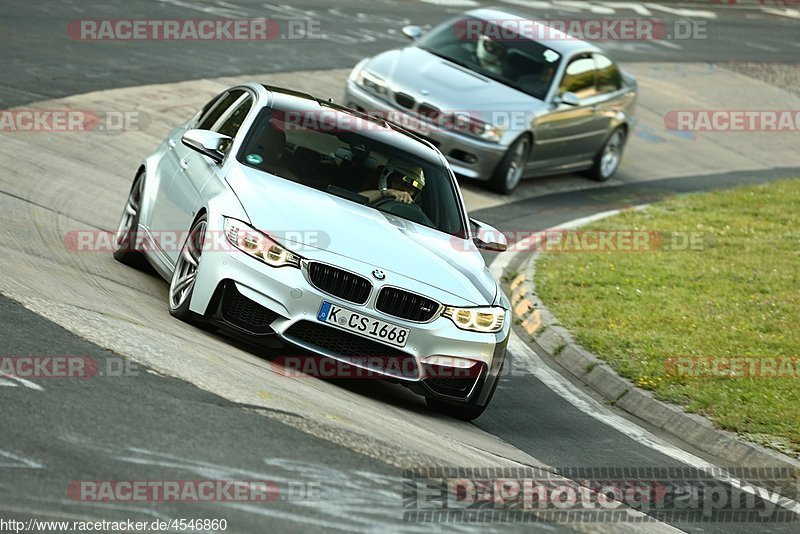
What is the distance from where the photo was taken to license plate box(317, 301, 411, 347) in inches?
321

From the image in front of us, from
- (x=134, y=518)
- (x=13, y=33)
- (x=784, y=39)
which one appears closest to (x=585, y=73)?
(x=13, y=33)

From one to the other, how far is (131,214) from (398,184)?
2218 millimetres

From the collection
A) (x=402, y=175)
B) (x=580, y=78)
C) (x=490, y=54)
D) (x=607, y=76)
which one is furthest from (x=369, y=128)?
(x=607, y=76)

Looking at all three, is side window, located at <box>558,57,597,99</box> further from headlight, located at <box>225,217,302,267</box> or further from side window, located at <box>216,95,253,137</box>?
headlight, located at <box>225,217,302,267</box>

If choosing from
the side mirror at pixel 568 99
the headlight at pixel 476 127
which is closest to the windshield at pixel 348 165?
the headlight at pixel 476 127

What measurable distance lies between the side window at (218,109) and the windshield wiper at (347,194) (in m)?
1.55

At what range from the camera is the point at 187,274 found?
8695 mm

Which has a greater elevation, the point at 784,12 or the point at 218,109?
the point at 218,109

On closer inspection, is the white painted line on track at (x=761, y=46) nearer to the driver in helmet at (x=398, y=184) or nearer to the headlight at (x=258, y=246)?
the driver in helmet at (x=398, y=184)

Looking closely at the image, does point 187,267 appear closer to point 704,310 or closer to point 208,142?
point 208,142

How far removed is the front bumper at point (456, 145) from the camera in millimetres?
16672

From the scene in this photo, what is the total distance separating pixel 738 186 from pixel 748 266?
6206 millimetres

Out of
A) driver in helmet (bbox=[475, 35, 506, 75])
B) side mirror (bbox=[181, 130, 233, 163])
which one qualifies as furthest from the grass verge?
side mirror (bbox=[181, 130, 233, 163])

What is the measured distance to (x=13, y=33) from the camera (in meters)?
18.5
